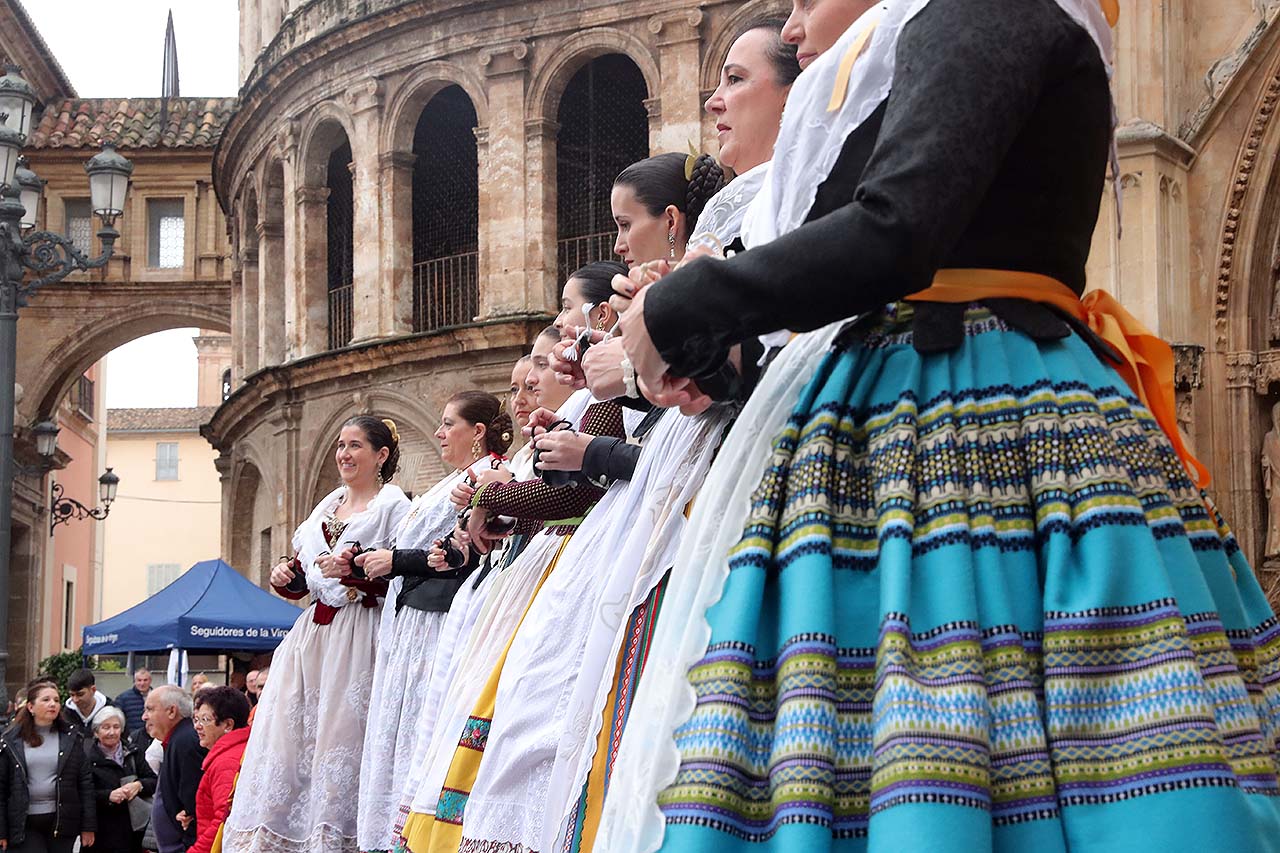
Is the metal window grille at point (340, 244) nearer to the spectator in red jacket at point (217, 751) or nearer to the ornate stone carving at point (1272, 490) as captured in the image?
the spectator in red jacket at point (217, 751)

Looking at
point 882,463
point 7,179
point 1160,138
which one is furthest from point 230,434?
point 882,463

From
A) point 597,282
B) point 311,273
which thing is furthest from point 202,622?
point 597,282

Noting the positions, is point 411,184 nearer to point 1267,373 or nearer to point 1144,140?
point 1144,140

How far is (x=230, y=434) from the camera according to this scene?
29.8 metres

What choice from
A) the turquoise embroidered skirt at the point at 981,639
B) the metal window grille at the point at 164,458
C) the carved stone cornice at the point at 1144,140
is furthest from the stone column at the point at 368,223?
the metal window grille at the point at 164,458

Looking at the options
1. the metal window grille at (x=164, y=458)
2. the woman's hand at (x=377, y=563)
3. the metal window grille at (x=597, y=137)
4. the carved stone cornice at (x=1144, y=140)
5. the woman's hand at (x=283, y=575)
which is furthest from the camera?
the metal window grille at (x=164, y=458)

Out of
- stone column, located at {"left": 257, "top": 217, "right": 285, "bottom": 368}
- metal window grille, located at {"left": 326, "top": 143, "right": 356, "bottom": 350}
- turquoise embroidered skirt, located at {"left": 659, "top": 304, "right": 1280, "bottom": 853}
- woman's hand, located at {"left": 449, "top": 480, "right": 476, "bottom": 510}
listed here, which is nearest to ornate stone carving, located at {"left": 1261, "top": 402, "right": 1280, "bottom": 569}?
woman's hand, located at {"left": 449, "top": 480, "right": 476, "bottom": 510}

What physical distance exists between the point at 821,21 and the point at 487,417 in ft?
15.0

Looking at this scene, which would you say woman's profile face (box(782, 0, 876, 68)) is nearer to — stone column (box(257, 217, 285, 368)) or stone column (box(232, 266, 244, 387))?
stone column (box(257, 217, 285, 368))

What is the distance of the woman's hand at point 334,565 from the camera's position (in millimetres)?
7156

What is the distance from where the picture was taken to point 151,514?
236 feet

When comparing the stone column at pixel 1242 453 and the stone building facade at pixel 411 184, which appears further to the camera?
the stone building facade at pixel 411 184

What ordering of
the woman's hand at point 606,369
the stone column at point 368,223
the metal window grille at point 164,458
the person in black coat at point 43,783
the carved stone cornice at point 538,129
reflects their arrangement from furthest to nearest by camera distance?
the metal window grille at point 164,458 → the stone column at point 368,223 → the carved stone cornice at point 538,129 → the person in black coat at point 43,783 → the woman's hand at point 606,369

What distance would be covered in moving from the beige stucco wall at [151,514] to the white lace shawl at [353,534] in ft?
217
